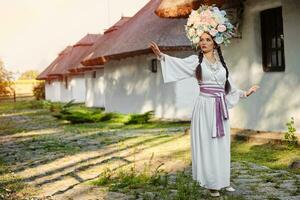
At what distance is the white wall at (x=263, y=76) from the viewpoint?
8406 millimetres

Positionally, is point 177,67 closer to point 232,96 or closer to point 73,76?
point 232,96

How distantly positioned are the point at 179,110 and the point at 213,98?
10.1 meters

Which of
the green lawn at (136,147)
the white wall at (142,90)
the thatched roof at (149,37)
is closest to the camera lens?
the green lawn at (136,147)

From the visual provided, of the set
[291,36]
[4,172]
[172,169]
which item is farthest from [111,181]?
[291,36]

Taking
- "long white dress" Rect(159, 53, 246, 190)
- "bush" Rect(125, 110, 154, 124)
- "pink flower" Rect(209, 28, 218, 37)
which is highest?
"pink flower" Rect(209, 28, 218, 37)

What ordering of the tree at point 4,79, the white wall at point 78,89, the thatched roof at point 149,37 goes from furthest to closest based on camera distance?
1. the tree at point 4,79
2. the white wall at point 78,89
3. the thatched roof at point 149,37

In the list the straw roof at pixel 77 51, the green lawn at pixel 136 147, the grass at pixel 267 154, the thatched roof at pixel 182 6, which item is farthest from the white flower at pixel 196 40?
the straw roof at pixel 77 51

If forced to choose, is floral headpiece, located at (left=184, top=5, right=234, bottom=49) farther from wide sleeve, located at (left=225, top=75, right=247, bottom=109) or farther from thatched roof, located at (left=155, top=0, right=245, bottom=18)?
thatched roof, located at (left=155, top=0, right=245, bottom=18)

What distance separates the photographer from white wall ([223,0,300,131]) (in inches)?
331

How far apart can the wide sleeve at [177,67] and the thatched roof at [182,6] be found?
14.1 feet

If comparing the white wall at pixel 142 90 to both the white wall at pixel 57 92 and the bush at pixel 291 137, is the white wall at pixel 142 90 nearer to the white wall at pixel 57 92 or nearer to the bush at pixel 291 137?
the bush at pixel 291 137

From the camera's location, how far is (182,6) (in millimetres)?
10039

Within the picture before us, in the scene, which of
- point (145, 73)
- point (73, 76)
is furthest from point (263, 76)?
point (73, 76)

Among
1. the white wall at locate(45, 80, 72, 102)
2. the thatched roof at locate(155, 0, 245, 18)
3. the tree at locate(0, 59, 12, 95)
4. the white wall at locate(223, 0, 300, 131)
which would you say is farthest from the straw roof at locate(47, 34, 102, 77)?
the white wall at locate(223, 0, 300, 131)
